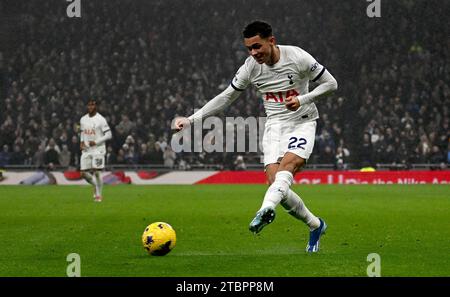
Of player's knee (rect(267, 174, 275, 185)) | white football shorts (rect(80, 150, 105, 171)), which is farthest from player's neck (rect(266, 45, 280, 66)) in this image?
white football shorts (rect(80, 150, 105, 171))

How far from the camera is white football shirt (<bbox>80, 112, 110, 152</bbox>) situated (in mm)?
22047

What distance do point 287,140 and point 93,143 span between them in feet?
40.7

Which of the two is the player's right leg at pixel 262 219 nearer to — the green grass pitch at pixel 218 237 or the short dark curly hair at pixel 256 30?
the green grass pitch at pixel 218 237

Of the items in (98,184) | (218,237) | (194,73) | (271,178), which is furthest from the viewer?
(194,73)

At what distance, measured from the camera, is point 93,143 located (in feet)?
72.3

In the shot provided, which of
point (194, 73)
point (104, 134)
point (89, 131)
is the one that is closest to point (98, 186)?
point (104, 134)

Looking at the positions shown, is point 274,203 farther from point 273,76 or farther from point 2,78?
point 2,78

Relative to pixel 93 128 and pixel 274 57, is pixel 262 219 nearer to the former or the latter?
pixel 274 57

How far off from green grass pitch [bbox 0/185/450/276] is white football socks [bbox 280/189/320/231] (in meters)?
0.37

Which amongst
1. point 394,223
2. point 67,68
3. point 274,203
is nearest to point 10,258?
point 274,203

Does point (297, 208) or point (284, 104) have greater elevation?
point (284, 104)

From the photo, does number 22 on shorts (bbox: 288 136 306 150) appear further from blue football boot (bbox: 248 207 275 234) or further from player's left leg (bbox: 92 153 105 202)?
player's left leg (bbox: 92 153 105 202)

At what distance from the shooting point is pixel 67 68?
36.3 meters

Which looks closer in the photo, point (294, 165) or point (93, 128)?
point (294, 165)
